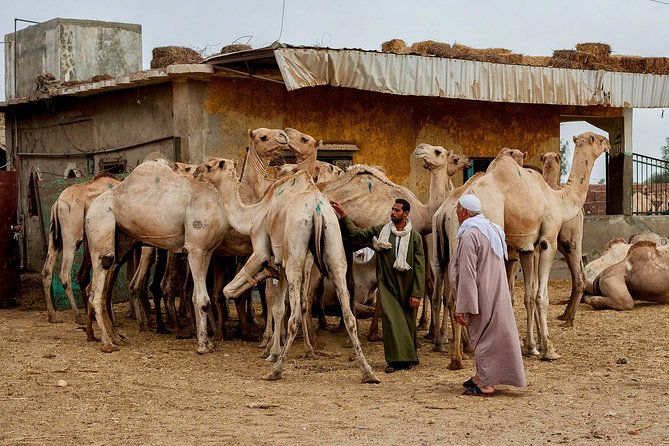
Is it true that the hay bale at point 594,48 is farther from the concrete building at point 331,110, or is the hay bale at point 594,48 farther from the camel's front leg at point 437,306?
the camel's front leg at point 437,306

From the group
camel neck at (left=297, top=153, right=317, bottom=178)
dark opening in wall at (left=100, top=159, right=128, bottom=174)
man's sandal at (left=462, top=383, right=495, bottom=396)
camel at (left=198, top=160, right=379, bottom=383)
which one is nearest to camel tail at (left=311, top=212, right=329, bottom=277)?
camel at (left=198, top=160, right=379, bottom=383)

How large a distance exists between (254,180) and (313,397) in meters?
4.02

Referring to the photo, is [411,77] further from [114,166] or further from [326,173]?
[114,166]

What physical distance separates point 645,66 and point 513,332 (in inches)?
532

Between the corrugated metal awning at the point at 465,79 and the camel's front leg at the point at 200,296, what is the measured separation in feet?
11.6

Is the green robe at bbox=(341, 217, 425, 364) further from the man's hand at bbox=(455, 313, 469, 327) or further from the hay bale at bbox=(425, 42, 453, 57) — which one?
the hay bale at bbox=(425, 42, 453, 57)

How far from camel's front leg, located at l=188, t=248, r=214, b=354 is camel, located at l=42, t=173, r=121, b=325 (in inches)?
122

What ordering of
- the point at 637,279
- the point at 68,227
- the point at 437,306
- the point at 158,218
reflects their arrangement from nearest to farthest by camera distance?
the point at 437,306 → the point at 158,218 → the point at 68,227 → the point at 637,279

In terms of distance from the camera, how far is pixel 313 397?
9.21 meters

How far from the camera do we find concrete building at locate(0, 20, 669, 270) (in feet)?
52.9

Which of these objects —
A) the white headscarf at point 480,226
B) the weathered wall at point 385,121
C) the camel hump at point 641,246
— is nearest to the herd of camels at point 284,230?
the white headscarf at point 480,226

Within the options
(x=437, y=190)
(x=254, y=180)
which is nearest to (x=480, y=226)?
(x=437, y=190)

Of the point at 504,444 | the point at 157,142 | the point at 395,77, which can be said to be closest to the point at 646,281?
the point at 395,77

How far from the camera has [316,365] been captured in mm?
10984
